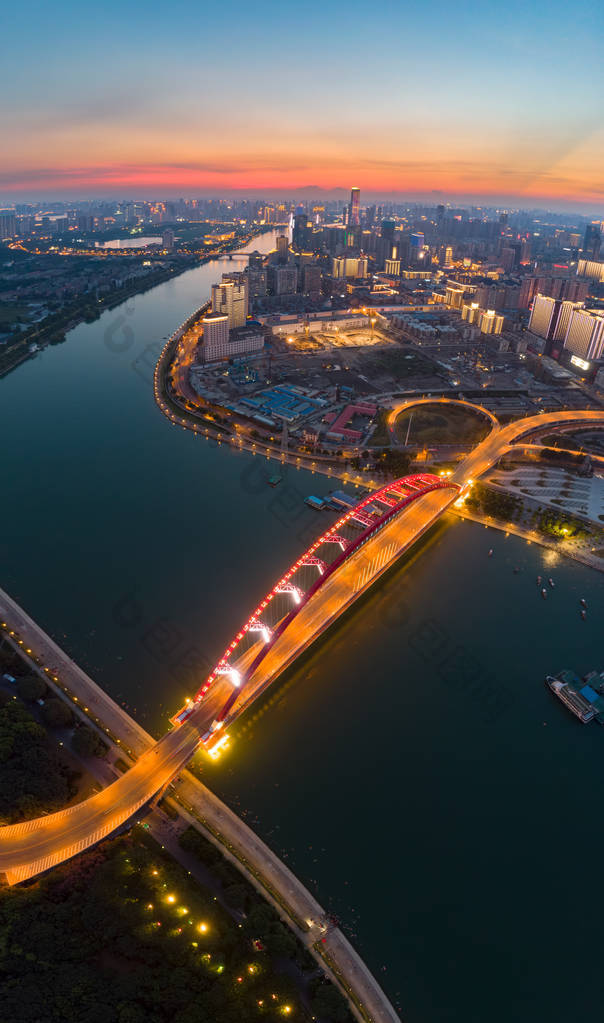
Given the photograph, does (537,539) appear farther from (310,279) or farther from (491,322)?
(310,279)

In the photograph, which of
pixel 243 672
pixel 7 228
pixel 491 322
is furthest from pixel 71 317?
pixel 7 228

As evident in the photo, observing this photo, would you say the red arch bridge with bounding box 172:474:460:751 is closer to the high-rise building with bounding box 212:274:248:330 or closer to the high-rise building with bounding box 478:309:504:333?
the high-rise building with bounding box 212:274:248:330

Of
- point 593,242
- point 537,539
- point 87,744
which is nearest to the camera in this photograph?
point 87,744

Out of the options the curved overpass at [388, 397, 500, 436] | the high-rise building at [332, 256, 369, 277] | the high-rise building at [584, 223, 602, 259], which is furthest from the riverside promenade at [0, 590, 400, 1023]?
the high-rise building at [584, 223, 602, 259]

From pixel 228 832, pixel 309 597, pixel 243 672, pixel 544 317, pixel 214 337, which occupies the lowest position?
pixel 228 832

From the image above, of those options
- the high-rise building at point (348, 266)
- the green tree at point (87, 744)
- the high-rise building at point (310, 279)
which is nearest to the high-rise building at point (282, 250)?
the high-rise building at point (348, 266)

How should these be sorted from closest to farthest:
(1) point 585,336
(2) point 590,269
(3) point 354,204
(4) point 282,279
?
(1) point 585,336, (4) point 282,279, (2) point 590,269, (3) point 354,204
